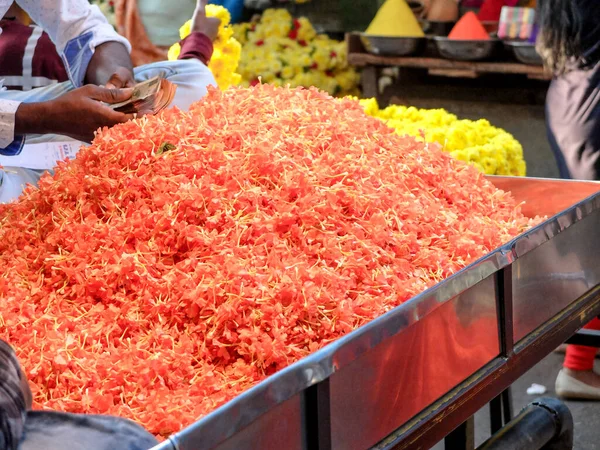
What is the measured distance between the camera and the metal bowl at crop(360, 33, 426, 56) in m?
3.85

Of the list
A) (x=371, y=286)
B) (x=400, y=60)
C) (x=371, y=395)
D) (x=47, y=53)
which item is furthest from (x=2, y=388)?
(x=400, y=60)

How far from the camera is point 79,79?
2135 mm

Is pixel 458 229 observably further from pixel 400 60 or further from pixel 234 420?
pixel 400 60

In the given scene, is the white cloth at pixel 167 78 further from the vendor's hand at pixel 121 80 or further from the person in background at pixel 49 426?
the person in background at pixel 49 426

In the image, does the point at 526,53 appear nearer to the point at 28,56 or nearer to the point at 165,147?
the point at 28,56

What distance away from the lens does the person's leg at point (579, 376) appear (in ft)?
8.57

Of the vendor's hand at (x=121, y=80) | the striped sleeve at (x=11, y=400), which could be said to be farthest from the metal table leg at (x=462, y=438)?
the vendor's hand at (x=121, y=80)

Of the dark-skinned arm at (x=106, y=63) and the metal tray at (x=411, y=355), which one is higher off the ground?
the dark-skinned arm at (x=106, y=63)

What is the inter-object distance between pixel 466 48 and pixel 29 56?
1977 millimetres

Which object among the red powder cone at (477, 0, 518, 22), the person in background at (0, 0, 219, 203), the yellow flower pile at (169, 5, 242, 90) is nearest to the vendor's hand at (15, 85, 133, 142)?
the person in background at (0, 0, 219, 203)

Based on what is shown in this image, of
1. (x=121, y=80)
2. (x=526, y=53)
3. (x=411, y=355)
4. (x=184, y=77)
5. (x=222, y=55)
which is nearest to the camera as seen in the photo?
(x=411, y=355)

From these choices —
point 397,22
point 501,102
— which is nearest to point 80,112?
point 397,22

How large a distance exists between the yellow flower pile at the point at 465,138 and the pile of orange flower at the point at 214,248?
46.5 inches

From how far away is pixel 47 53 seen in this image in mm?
2891
